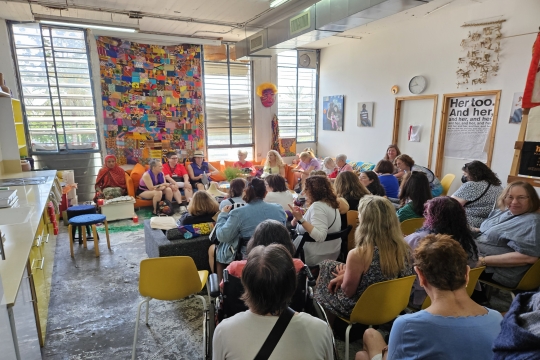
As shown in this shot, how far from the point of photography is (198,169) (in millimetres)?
6918

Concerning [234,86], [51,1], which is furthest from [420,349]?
[234,86]

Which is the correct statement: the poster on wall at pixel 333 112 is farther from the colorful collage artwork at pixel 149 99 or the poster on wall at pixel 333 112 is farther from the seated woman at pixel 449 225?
the seated woman at pixel 449 225

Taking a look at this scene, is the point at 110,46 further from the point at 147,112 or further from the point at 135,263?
the point at 135,263

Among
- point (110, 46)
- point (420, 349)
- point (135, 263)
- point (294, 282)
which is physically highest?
point (110, 46)

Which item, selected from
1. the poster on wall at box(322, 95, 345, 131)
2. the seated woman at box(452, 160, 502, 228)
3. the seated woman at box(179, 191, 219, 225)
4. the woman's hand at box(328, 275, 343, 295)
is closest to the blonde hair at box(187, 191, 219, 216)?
the seated woman at box(179, 191, 219, 225)

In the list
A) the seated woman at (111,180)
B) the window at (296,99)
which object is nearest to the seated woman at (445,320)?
the seated woman at (111,180)

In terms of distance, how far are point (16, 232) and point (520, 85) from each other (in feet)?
19.6

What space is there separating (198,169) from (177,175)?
1.63 feet

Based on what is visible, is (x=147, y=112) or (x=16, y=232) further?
(x=147, y=112)

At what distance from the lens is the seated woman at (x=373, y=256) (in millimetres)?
1947

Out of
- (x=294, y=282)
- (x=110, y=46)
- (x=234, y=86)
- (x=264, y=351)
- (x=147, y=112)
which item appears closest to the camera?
(x=264, y=351)

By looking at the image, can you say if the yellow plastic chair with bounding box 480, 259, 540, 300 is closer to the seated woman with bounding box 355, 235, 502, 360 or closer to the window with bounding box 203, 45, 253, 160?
the seated woman with bounding box 355, 235, 502, 360

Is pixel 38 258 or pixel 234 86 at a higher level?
pixel 234 86

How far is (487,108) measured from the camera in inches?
196
